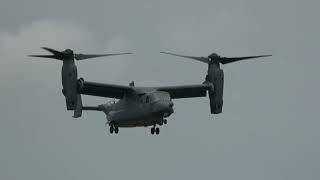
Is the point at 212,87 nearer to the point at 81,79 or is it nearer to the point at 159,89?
the point at 159,89

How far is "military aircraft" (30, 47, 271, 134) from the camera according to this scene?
3639 inches

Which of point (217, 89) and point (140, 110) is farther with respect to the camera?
point (217, 89)

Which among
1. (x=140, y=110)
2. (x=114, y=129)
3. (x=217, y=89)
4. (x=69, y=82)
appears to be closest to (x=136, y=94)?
(x=140, y=110)

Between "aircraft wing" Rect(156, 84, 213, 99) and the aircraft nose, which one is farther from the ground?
"aircraft wing" Rect(156, 84, 213, 99)

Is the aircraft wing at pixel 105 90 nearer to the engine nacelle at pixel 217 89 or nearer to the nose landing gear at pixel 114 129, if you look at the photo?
the nose landing gear at pixel 114 129

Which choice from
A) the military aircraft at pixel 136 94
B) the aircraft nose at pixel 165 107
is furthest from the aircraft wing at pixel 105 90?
the aircraft nose at pixel 165 107

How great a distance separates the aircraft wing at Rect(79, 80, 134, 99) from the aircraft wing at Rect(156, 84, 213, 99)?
2563mm

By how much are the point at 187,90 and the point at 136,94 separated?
474 centimetres

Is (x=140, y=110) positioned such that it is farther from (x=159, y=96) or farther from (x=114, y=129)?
(x=114, y=129)

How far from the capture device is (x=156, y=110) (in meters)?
94.8

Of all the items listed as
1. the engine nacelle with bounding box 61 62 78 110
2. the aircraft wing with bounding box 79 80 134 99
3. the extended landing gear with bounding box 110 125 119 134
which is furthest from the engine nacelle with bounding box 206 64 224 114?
the engine nacelle with bounding box 61 62 78 110

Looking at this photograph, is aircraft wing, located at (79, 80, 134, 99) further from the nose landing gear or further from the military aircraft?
the nose landing gear

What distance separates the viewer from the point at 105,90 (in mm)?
99000

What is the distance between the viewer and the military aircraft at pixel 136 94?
92.4 metres
